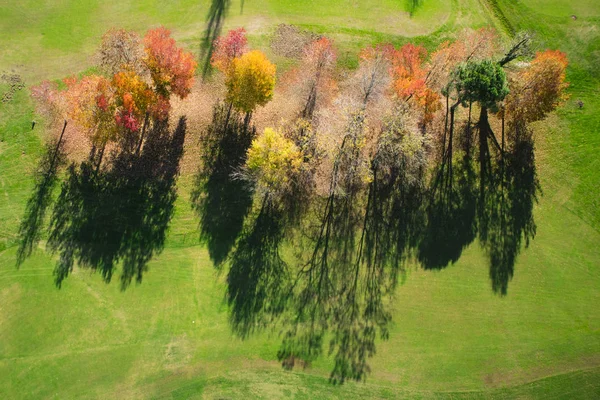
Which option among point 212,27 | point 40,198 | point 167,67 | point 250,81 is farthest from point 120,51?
point 40,198

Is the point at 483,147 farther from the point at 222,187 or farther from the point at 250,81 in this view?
the point at 222,187

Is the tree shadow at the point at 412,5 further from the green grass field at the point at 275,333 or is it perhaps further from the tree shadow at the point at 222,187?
the tree shadow at the point at 222,187

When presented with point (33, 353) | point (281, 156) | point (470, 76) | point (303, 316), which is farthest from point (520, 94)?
point (33, 353)

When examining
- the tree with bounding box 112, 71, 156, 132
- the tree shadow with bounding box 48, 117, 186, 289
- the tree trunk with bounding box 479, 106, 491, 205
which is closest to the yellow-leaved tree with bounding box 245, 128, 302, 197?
the tree shadow with bounding box 48, 117, 186, 289

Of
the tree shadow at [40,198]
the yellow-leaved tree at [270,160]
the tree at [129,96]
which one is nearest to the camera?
the tree at [129,96]

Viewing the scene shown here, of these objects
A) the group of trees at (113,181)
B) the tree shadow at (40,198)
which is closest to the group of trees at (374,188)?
the group of trees at (113,181)

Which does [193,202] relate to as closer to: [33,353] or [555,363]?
[33,353]
